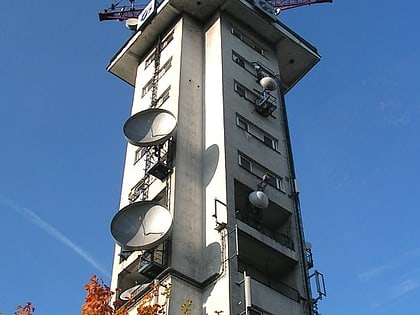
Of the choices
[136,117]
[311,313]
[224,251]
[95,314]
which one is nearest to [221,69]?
[136,117]

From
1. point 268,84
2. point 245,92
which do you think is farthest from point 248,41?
point 245,92

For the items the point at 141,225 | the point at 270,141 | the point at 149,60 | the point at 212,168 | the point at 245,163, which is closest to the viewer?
the point at 141,225

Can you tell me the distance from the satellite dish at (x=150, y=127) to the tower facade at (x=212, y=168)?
0.17 feet

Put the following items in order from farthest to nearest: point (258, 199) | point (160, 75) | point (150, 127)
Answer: point (160, 75) → point (150, 127) → point (258, 199)

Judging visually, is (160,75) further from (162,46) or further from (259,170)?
(259,170)

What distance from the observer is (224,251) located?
2509cm

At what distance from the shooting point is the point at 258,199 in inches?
1085

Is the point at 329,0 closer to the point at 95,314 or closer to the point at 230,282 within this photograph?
the point at 230,282

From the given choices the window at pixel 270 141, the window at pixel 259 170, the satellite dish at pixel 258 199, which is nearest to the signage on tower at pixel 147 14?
the window at pixel 270 141

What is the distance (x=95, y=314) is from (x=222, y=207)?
8113mm

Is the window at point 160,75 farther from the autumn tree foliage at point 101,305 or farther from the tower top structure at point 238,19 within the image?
the autumn tree foliage at point 101,305

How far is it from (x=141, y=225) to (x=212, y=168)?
181 inches

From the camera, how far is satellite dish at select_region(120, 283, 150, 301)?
83.9 feet

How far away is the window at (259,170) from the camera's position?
29.6 meters
